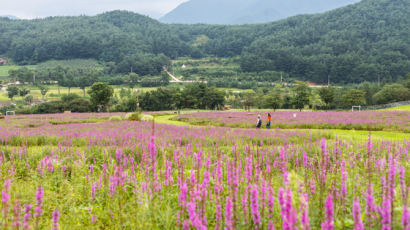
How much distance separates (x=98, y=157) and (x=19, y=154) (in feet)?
7.92

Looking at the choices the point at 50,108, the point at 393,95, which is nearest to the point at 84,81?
the point at 50,108

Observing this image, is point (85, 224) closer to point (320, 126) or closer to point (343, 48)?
point (320, 126)

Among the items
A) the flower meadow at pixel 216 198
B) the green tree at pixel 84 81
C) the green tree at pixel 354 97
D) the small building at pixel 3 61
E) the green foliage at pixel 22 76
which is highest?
the small building at pixel 3 61

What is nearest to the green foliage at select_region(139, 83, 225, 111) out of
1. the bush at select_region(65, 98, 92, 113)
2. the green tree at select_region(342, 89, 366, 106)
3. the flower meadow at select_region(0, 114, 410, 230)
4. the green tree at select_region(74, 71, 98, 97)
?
the bush at select_region(65, 98, 92, 113)

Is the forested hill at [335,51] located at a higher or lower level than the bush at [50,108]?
higher

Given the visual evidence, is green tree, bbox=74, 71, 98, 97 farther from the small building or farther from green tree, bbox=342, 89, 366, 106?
green tree, bbox=342, 89, 366, 106

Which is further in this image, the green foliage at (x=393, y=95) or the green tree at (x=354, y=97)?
the green foliage at (x=393, y=95)

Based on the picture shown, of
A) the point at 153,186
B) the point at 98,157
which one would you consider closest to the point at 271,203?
the point at 153,186

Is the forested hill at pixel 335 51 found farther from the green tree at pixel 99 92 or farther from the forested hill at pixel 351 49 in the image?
the green tree at pixel 99 92

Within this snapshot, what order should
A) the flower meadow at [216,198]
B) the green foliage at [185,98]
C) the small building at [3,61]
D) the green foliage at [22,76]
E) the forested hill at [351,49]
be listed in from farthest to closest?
the small building at [3,61] → the forested hill at [351,49] → the green foliage at [22,76] → the green foliage at [185,98] → the flower meadow at [216,198]

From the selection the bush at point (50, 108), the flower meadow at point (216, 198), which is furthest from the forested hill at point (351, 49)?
the flower meadow at point (216, 198)

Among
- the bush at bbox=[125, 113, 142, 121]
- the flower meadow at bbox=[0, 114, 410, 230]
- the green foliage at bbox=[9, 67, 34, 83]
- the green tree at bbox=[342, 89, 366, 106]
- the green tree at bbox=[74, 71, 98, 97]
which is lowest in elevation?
the bush at bbox=[125, 113, 142, 121]

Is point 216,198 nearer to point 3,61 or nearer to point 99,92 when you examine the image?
point 99,92

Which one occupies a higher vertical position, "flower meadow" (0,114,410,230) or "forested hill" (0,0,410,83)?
"forested hill" (0,0,410,83)
